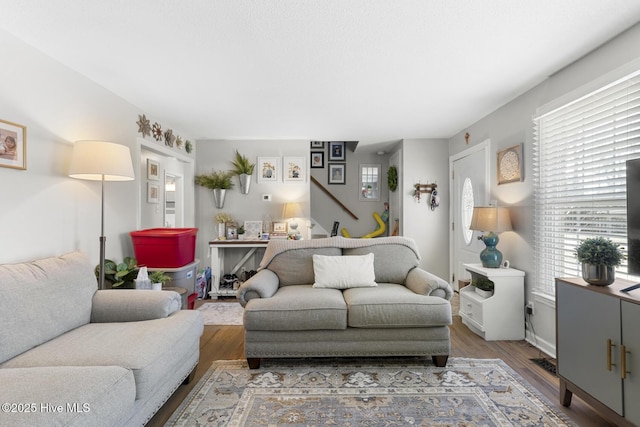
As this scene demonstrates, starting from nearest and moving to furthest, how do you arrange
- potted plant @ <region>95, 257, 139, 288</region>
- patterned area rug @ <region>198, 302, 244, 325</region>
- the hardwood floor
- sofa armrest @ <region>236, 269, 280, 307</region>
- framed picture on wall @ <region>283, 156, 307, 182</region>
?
the hardwood floor < sofa armrest @ <region>236, 269, 280, 307</region> < potted plant @ <region>95, 257, 139, 288</region> < patterned area rug @ <region>198, 302, 244, 325</region> < framed picture on wall @ <region>283, 156, 307, 182</region>

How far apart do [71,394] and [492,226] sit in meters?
3.22

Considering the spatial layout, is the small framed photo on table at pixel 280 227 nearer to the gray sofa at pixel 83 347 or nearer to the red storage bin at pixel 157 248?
the red storage bin at pixel 157 248

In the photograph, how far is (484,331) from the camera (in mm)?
2924

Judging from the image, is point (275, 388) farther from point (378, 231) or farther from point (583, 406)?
point (378, 231)

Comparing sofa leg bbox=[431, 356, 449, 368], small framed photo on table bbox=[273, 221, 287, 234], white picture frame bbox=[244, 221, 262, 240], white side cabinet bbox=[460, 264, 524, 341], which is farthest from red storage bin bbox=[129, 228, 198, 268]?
white side cabinet bbox=[460, 264, 524, 341]

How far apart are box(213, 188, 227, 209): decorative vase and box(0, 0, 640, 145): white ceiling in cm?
144

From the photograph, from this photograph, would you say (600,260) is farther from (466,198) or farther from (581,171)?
(466,198)

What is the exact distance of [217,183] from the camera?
4.64 meters

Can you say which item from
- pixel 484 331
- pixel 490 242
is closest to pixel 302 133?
pixel 490 242

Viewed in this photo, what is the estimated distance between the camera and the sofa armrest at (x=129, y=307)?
6.71 feet

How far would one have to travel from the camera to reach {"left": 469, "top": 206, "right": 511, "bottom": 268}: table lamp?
9.97 ft

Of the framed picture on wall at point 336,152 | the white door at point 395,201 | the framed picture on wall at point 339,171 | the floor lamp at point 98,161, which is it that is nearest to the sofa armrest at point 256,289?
the floor lamp at point 98,161

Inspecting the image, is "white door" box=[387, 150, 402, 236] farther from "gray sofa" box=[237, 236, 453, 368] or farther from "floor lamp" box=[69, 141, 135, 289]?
"floor lamp" box=[69, 141, 135, 289]

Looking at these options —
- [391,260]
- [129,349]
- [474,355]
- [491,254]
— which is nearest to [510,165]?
[491,254]
